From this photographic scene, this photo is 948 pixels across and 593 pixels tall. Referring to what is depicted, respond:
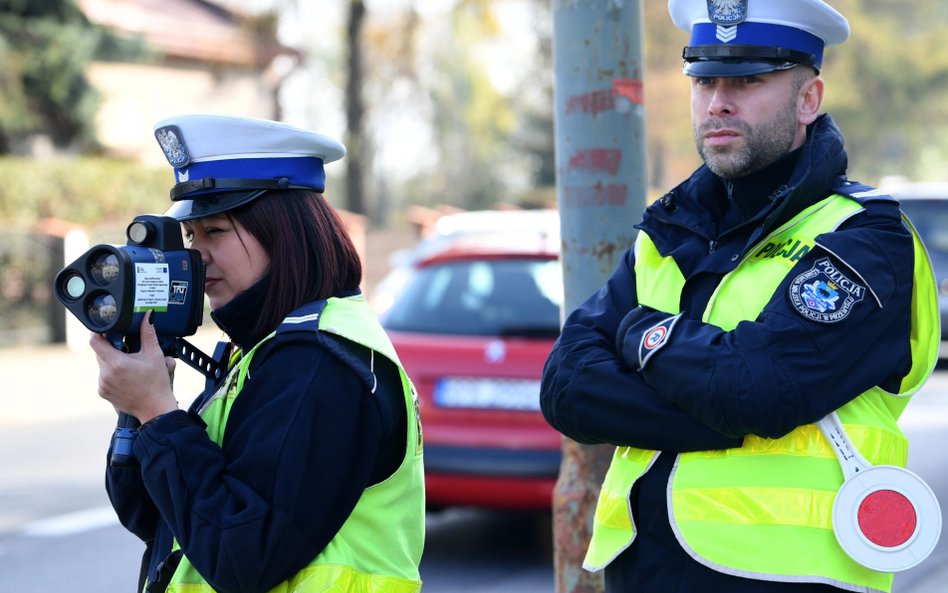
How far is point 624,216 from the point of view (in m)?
3.35

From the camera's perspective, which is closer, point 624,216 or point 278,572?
point 278,572

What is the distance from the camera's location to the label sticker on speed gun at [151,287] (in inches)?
81.9

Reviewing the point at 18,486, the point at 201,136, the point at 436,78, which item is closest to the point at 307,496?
the point at 201,136

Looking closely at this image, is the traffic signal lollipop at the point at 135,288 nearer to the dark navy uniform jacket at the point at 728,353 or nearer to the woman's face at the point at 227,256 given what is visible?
the woman's face at the point at 227,256

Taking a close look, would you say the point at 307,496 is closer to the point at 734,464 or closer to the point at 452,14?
the point at 734,464

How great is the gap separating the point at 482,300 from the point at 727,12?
392cm

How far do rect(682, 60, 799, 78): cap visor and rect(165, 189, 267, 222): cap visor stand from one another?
92cm

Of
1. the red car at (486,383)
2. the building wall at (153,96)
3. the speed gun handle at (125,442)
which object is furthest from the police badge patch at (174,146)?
the building wall at (153,96)

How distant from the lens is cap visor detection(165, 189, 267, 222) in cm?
217

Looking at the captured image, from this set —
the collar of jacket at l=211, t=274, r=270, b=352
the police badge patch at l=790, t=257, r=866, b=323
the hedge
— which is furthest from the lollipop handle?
the hedge

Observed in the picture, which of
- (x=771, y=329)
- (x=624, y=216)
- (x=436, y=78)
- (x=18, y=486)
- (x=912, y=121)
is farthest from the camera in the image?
(x=436, y=78)

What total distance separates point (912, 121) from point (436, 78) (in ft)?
67.4

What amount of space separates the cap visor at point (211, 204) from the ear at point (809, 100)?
3.58 feet

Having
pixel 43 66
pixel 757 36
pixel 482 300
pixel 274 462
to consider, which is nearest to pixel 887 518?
pixel 757 36
